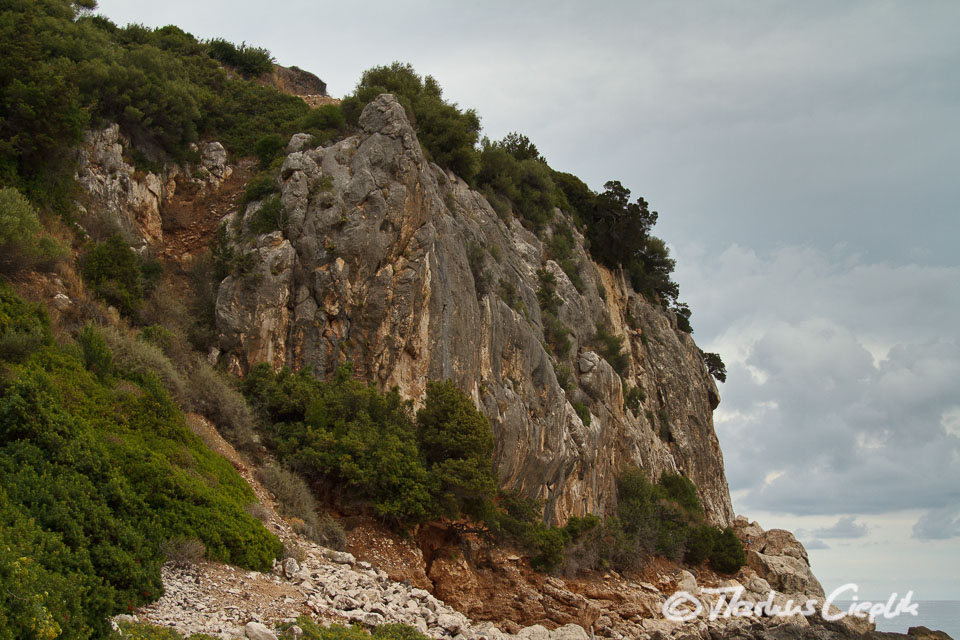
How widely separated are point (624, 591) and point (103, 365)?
21.0 meters

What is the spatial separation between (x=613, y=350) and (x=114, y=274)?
27.5 meters

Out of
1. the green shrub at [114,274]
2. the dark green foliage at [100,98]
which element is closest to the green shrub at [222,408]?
the green shrub at [114,274]

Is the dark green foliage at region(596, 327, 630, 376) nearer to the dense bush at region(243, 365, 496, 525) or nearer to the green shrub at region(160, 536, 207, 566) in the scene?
the dense bush at region(243, 365, 496, 525)

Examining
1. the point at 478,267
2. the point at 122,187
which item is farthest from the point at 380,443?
the point at 122,187

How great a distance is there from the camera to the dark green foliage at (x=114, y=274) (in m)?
21.5

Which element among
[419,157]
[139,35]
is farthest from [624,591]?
[139,35]

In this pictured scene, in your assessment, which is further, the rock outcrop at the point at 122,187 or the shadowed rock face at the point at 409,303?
the rock outcrop at the point at 122,187

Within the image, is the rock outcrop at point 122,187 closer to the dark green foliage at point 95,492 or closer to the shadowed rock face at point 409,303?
the shadowed rock face at point 409,303

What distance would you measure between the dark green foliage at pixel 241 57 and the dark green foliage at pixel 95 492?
114 feet

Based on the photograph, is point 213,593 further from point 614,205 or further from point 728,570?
point 614,205

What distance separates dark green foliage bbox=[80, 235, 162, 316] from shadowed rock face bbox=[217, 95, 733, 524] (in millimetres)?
2611

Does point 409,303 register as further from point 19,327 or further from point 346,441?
point 19,327

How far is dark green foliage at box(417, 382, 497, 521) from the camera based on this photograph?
21.9 m

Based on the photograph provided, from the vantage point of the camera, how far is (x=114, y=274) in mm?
21875
